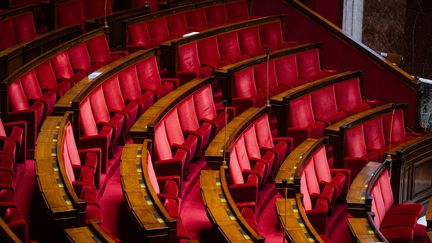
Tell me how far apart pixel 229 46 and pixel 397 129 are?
1.35ft

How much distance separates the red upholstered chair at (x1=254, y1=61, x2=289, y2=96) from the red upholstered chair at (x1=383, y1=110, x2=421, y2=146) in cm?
23

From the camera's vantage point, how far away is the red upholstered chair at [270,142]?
1592mm

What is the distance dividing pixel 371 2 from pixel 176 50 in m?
0.67

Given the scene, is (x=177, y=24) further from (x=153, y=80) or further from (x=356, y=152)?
(x=356, y=152)

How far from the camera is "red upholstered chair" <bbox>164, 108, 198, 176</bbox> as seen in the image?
1479 mm

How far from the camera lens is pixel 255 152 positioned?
1.59 m

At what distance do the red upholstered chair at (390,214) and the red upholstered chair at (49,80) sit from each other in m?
0.57

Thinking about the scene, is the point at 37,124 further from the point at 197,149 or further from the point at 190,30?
the point at 190,30

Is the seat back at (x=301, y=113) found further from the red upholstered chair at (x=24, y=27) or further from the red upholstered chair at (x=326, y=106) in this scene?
the red upholstered chair at (x=24, y=27)

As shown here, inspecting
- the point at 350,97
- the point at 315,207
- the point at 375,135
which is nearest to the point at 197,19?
the point at 350,97

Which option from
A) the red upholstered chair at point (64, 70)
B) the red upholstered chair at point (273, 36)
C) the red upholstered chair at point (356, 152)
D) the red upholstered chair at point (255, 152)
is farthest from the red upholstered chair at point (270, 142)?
the red upholstered chair at point (273, 36)

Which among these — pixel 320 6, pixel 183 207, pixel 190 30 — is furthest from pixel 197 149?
pixel 320 6

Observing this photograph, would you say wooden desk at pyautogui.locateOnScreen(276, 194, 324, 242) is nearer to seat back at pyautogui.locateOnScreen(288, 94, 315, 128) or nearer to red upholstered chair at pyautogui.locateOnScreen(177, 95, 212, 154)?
red upholstered chair at pyautogui.locateOnScreen(177, 95, 212, 154)

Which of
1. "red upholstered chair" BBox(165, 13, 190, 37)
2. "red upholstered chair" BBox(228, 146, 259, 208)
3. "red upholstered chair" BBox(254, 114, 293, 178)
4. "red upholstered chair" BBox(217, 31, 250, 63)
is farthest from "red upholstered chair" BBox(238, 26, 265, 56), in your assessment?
"red upholstered chair" BBox(228, 146, 259, 208)
